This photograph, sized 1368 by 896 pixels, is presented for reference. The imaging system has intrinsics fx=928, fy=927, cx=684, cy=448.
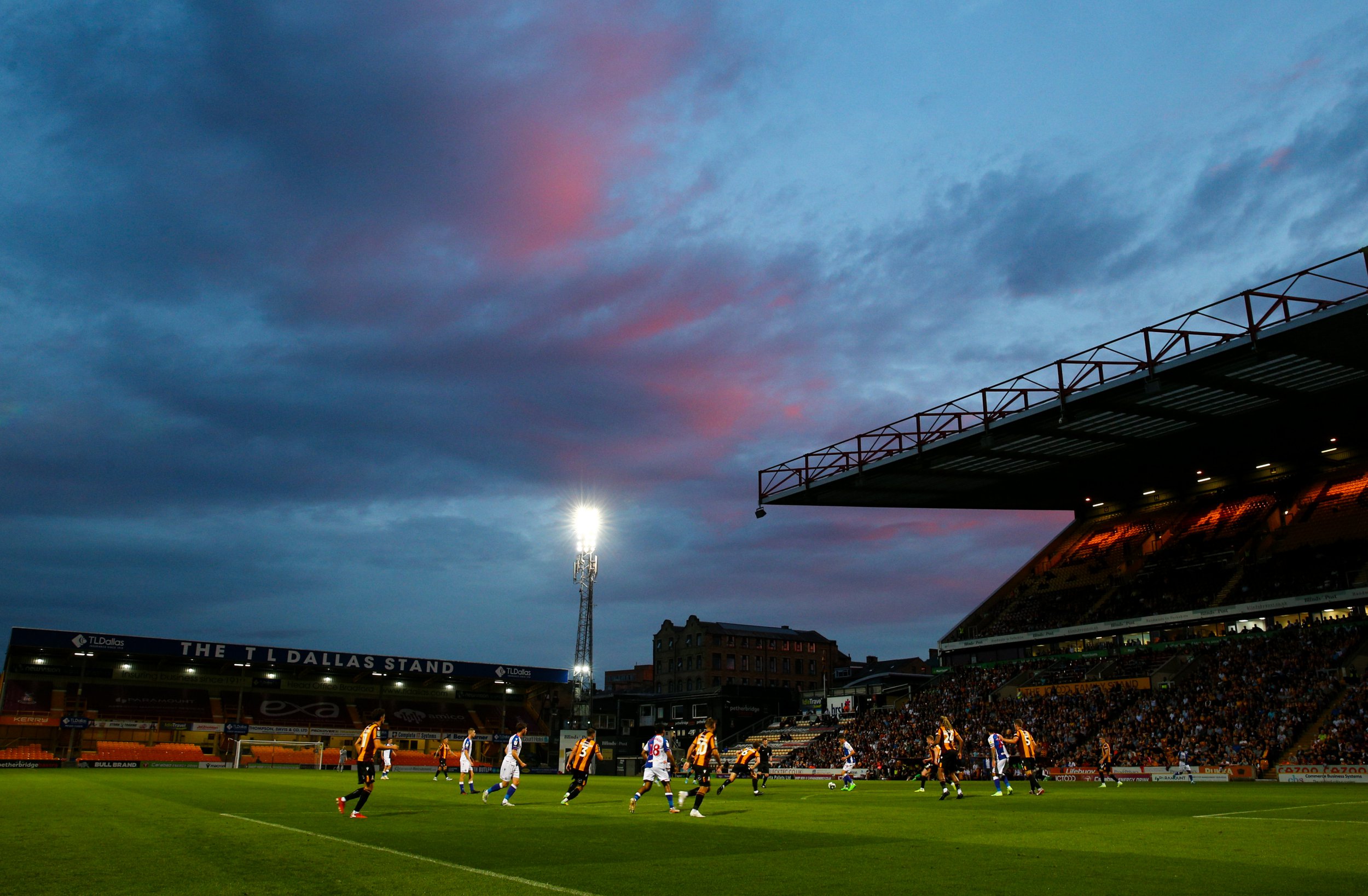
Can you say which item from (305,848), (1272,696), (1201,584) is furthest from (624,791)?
(1201,584)

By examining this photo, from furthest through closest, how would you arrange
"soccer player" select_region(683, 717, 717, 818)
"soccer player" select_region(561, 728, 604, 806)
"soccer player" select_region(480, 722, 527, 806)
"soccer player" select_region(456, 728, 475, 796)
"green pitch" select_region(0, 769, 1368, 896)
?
"soccer player" select_region(456, 728, 475, 796) < "soccer player" select_region(480, 722, 527, 806) < "soccer player" select_region(561, 728, 604, 806) < "soccer player" select_region(683, 717, 717, 818) < "green pitch" select_region(0, 769, 1368, 896)

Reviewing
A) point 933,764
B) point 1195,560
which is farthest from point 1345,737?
point 1195,560

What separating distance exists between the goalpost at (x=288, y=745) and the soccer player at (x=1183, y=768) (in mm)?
51784

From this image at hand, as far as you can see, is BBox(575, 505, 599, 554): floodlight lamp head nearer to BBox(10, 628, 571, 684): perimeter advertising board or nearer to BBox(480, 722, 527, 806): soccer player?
BBox(10, 628, 571, 684): perimeter advertising board

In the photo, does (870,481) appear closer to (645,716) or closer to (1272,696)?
(1272,696)

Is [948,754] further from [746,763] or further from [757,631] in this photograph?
[757,631]

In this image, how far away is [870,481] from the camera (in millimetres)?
52156

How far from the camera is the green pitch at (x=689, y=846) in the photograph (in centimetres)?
1009

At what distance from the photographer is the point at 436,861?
1200cm

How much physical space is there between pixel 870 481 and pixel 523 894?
4460cm

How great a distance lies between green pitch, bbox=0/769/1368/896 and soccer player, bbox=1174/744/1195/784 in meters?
13.8

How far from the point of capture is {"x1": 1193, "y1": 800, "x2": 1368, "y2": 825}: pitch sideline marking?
16.8m

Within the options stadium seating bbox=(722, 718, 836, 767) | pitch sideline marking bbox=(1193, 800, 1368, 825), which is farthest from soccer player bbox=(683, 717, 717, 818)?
stadium seating bbox=(722, 718, 836, 767)

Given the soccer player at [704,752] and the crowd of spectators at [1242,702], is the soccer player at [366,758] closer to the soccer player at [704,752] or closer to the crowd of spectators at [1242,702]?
the soccer player at [704,752]
